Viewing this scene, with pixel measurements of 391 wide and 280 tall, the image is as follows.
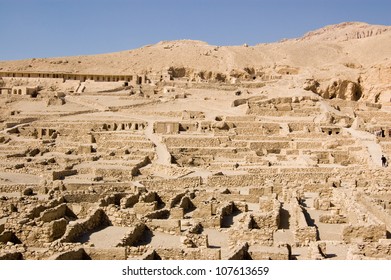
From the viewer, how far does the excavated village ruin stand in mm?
13586

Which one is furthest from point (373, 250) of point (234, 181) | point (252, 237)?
point (234, 181)

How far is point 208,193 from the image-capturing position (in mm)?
20391

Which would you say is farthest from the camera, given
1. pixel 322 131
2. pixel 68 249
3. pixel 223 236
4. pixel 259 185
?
pixel 322 131

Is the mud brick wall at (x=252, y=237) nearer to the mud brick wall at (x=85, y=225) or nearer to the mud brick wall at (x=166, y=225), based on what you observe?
the mud brick wall at (x=166, y=225)

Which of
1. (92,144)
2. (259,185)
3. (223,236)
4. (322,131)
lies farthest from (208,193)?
(322,131)

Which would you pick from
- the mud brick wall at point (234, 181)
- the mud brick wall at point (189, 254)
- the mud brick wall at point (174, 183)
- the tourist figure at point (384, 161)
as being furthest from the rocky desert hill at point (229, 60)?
the mud brick wall at point (189, 254)

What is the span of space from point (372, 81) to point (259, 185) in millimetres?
32790

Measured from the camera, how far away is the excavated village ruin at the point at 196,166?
44.6 feet

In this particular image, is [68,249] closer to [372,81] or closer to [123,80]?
[372,81]

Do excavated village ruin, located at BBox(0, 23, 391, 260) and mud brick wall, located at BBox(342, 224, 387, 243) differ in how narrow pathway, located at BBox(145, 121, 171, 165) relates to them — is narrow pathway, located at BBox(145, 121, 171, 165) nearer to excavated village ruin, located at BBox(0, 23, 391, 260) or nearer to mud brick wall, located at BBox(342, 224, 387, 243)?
excavated village ruin, located at BBox(0, 23, 391, 260)

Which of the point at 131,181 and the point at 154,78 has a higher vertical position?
the point at 154,78

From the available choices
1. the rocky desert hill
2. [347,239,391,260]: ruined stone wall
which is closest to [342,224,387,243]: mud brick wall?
[347,239,391,260]: ruined stone wall

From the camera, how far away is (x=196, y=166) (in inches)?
1141
